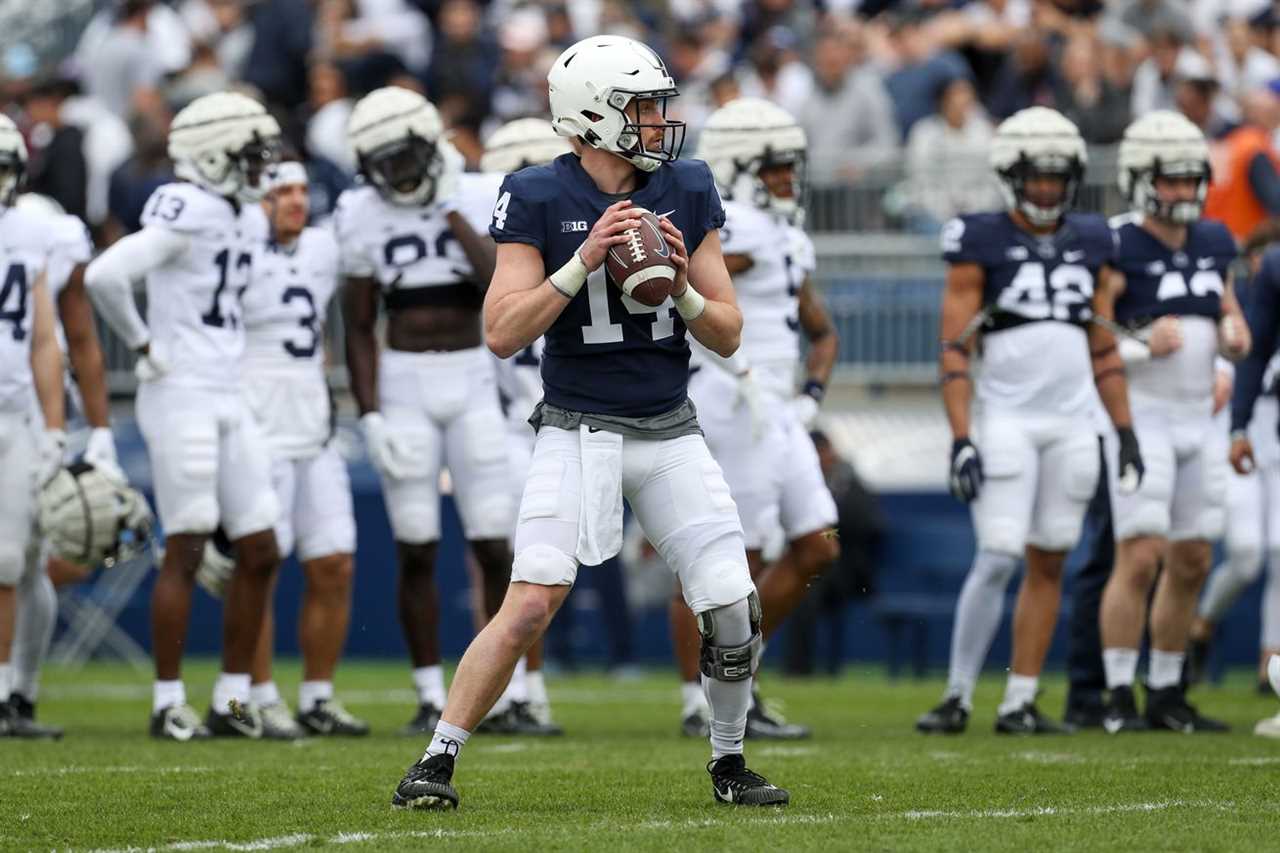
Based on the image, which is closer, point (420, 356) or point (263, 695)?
point (420, 356)

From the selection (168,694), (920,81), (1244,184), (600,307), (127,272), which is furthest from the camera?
(920,81)

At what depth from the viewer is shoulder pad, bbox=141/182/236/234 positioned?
321 inches

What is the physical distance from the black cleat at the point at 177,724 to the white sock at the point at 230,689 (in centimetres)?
13

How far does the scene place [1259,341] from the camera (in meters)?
8.92

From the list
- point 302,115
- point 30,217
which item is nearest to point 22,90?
point 302,115

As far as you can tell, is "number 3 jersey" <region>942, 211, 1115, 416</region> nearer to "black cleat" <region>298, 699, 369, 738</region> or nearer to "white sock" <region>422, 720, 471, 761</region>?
"black cleat" <region>298, 699, 369, 738</region>

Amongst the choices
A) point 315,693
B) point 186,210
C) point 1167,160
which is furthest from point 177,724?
point 1167,160

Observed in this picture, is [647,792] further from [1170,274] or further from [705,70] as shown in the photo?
[705,70]

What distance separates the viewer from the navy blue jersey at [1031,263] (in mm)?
8469

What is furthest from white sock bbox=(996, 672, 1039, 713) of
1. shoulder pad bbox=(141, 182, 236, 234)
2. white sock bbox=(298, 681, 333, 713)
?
shoulder pad bbox=(141, 182, 236, 234)

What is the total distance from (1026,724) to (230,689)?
299cm

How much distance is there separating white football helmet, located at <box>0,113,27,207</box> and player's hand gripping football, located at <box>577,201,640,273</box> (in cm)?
321

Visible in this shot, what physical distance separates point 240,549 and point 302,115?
817 cm

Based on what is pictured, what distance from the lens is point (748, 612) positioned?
579 cm
